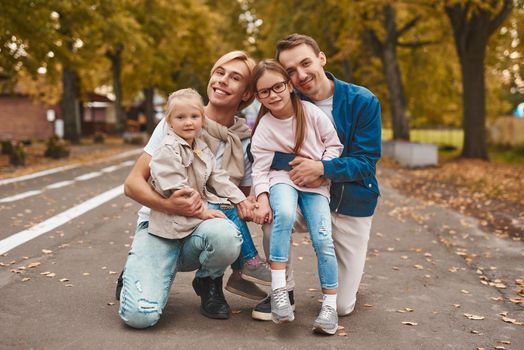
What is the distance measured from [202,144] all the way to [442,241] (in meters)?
4.34

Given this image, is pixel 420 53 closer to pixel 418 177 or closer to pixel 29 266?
pixel 418 177

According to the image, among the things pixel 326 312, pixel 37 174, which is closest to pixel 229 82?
pixel 326 312

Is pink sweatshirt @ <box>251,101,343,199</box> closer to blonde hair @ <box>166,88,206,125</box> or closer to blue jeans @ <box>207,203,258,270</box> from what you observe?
blue jeans @ <box>207,203,258,270</box>

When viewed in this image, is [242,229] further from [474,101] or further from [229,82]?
[474,101]

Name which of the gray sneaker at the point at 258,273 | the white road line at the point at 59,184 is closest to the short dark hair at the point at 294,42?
the gray sneaker at the point at 258,273

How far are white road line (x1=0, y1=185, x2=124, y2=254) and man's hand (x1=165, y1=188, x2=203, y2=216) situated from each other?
3135mm

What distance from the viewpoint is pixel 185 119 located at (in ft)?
14.1

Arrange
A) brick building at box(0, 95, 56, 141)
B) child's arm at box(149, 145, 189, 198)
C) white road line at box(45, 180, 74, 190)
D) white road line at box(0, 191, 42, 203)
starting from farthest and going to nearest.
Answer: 1. brick building at box(0, 95, 56, 141)
2. white road line at box(45, 180, 74, 190)
3. white road line at box(0, 191, 42, 203)
4. child's arm at box(149, 145, 189, 198)

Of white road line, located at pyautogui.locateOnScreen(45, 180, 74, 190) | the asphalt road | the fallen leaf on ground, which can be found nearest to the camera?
the asphalt road

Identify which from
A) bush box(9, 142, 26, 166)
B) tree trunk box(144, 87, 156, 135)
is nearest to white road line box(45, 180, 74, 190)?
bush box(9, 142, 26, 166)

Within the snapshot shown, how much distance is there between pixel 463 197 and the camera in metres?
12.2

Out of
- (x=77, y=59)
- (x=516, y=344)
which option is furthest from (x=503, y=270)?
(x=77, y=59)

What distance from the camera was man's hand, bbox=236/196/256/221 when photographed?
4.38 m

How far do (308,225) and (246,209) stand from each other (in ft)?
1.43
